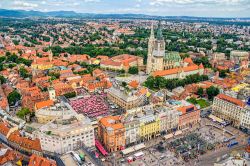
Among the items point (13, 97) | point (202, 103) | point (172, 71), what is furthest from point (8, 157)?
point (172, 71)

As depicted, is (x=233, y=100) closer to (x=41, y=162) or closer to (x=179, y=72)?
(x=179, y=72)

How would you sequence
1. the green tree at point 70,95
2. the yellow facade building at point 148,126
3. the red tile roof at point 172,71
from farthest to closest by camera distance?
the red tile roof at point 172,71 → the green tree at point 70,95 → the yellow facade building at point 148,126

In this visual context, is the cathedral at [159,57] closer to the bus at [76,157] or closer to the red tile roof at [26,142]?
the red tile roof at [26,142]

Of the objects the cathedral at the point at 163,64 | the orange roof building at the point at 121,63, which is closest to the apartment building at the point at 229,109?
the cathedral at the point at 163,64

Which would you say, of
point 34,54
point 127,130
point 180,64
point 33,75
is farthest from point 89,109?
point 34,54

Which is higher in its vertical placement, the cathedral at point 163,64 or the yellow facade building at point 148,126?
the cathedral at point 163,64

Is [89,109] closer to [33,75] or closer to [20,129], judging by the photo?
[20,129]
